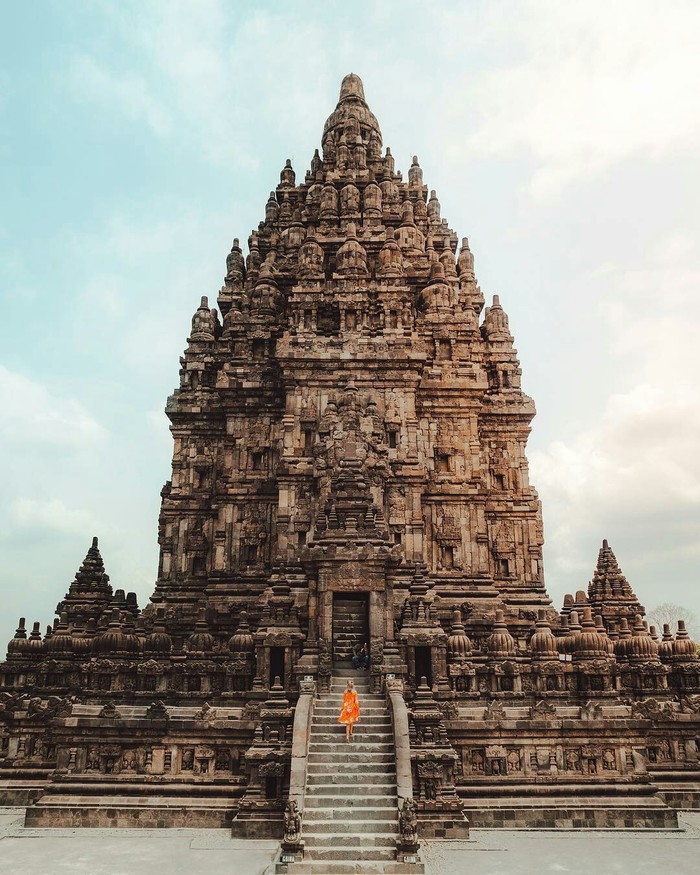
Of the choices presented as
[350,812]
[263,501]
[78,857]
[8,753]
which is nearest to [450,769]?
[350,812]

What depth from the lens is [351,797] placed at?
1833cm

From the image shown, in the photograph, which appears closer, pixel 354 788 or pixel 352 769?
pixel 354 788

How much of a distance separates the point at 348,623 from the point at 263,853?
36.5 feet

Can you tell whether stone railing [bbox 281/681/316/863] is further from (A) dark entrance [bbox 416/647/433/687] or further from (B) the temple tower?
(B) the temple tower

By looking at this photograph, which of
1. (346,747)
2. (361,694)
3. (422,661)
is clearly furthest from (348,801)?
(422,661)

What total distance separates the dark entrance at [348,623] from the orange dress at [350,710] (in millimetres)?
4803

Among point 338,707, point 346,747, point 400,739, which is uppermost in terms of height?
point 338,707

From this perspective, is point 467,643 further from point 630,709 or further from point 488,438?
point 488,438

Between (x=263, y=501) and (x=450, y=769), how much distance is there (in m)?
17.3

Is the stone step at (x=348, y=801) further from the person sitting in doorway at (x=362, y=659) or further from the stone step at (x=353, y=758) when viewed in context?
the person sitting in doorway at (x=362, y=659)

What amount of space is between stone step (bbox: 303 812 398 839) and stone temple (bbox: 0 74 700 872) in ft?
0.18

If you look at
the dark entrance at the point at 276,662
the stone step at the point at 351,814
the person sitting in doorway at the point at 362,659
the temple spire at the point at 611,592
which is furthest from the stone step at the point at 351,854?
the temple spire at the point at 611,592

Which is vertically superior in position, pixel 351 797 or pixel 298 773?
pixel 298 773

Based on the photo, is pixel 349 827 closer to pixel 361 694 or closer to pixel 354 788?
pixel 354 788
